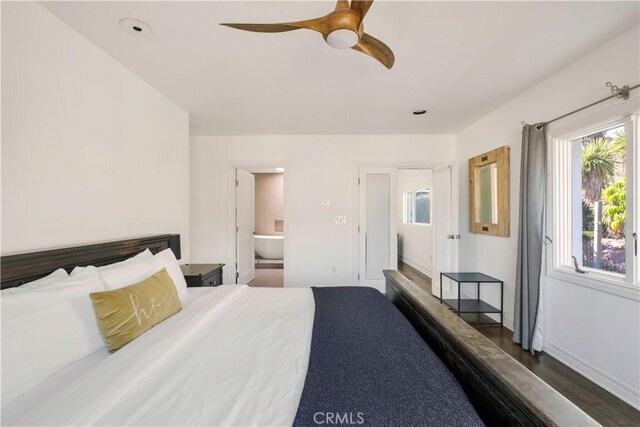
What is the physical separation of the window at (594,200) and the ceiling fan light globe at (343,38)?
2.03 m

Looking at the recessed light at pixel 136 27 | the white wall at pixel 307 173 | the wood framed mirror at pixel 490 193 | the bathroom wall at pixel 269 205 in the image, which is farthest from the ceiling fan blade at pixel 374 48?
the bathroom wall at pixel 269 205

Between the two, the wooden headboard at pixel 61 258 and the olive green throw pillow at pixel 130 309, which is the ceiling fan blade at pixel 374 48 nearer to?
the olive green throw pillow at pixel 130 309

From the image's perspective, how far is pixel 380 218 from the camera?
4.16m

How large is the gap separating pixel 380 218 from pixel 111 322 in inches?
141

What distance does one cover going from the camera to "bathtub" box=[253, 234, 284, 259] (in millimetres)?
6562

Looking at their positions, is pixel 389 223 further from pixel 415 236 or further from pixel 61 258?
pixel 61 258

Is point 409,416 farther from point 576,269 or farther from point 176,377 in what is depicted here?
point 576,269

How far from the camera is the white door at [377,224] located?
4039mm

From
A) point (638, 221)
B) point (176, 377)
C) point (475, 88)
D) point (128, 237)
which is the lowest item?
point (176, 377)

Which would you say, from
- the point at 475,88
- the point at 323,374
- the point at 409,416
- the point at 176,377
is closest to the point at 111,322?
the point at 176,377

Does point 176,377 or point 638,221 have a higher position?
point 638,221

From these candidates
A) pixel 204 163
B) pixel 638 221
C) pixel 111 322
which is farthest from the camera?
pixel 204 163

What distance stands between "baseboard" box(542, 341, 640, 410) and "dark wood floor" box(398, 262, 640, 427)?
0.03 m

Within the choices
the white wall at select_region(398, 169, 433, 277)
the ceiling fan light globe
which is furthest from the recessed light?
the white wall at select_region(398, 169, 433, 277)
